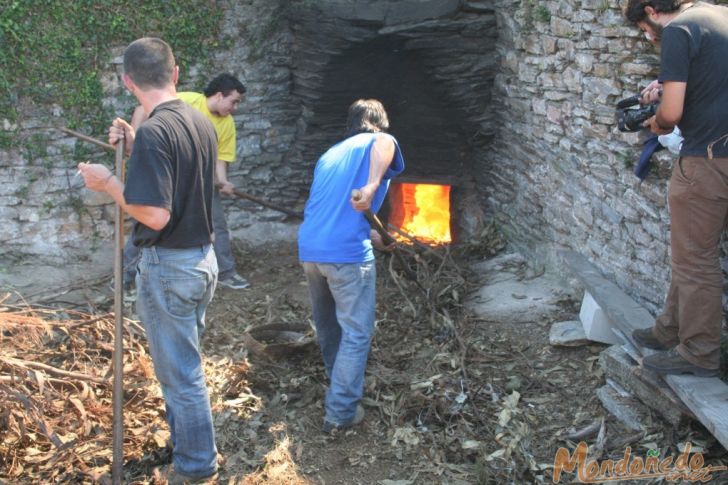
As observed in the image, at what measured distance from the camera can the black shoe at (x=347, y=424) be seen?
187 inches

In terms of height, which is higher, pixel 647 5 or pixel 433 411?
pixel 647 5

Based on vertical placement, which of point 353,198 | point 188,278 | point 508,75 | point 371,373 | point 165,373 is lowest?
point 371,373

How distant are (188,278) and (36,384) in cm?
153

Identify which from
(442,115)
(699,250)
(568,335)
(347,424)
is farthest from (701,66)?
(442,115)

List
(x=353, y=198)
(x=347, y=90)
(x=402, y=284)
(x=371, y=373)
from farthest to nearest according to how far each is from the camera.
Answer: (x=347, y=90)
(x=402, y=284)
(x=371, y=373)
(x=353, y=198)

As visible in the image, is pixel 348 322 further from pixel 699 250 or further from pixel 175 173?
pixel 699 250

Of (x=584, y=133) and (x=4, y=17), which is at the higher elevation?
(x=4, y=17)

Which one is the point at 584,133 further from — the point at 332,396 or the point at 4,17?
the point at 4,17

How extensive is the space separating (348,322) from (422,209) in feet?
16.2

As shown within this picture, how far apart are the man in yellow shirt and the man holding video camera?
145 inches

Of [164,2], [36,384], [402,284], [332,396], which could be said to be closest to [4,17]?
[164,2]

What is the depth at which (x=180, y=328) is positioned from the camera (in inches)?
152

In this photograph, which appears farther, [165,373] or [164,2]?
[164,2]

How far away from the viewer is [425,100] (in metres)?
8.04
